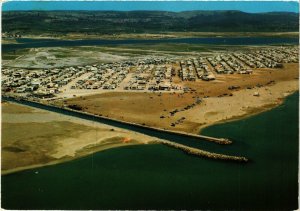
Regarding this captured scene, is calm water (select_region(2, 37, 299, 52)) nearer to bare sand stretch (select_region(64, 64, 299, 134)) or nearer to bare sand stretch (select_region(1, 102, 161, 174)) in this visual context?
bare sand stretch (select_region(64, 64, 299, 134))

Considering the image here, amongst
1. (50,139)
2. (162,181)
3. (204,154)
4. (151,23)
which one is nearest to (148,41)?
(151,23)

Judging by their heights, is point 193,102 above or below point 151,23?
Result: below

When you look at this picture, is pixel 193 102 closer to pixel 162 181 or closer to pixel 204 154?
pixel 204 154

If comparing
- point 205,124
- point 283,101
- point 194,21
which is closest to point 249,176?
point 205,124

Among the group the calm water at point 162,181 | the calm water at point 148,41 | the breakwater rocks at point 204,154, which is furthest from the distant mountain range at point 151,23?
the calm water at point 162,181

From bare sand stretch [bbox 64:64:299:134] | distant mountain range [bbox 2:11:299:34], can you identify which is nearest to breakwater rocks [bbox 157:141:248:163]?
bare sand stretch [bbox 64:64:299:134]
